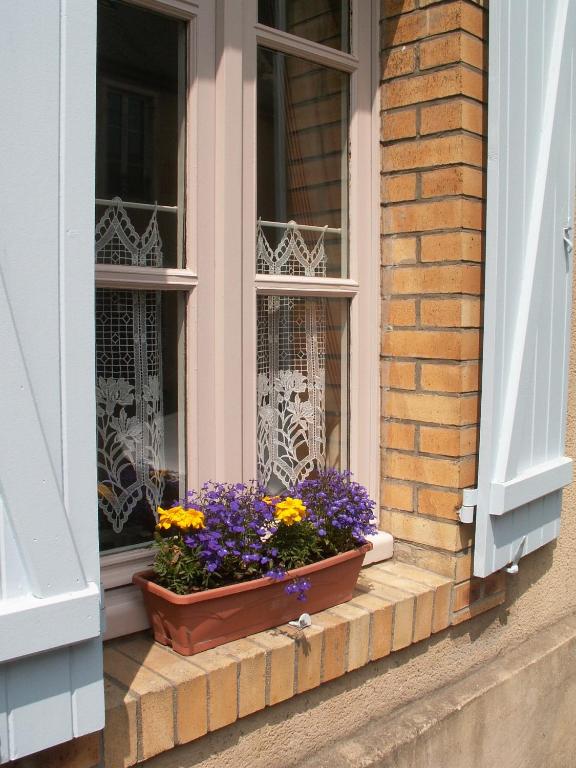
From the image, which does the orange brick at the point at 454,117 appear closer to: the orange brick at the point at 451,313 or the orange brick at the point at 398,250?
the orange brick at the point at 398,250

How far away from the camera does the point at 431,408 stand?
8.41 ft

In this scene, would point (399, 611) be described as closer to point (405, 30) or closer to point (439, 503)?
point (439, 503)

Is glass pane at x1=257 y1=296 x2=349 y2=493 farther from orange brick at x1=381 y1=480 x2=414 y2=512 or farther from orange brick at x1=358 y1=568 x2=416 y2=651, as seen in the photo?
orange brick at x1=358 y1=568 x2=416 y2=651

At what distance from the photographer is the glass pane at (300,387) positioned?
2406mm

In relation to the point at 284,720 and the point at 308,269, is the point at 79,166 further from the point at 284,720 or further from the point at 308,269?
the point at 284,720

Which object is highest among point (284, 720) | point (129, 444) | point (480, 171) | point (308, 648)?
point (480, 171)

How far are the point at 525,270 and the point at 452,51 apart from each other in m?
0.71

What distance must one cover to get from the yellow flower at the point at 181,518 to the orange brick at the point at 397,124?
139cm

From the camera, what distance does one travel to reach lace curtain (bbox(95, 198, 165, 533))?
2010 mm

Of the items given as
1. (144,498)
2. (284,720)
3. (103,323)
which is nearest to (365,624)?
(284,720)

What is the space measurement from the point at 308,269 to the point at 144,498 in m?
0.88

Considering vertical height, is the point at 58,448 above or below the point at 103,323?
below

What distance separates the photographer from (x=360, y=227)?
8.62 feet

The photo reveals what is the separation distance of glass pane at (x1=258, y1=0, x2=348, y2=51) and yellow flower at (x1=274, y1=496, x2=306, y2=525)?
136 centimetres
